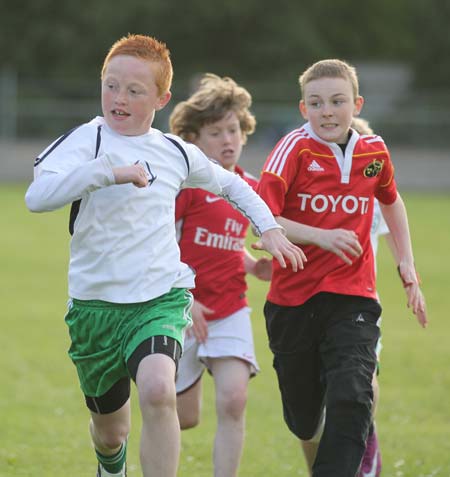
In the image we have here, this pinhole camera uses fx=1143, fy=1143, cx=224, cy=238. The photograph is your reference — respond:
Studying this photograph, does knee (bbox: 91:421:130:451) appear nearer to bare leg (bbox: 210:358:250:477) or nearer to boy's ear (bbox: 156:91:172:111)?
bare leg (bbox: 210:358:250:477)

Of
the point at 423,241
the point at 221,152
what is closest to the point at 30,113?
the point at 423,241

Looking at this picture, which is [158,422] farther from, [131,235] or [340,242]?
[340,242]

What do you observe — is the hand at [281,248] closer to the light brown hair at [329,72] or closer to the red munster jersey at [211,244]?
the light brown hair at [329,72]

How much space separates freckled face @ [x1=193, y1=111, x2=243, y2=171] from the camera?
663cm

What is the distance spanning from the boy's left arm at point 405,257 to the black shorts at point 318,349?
0.21 meters

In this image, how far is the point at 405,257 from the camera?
5.95m

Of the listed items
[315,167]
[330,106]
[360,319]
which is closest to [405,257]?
[360,319]

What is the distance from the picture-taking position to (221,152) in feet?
21.8

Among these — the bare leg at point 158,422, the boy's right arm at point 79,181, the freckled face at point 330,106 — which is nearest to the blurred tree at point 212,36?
the freckled face at point 330,106

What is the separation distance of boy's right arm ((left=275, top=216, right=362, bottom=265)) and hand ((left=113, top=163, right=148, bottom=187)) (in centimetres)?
96

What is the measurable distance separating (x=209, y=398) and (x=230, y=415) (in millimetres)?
3495

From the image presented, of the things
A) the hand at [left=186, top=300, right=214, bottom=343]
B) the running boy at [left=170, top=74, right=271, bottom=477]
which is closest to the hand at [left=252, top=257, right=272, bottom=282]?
the running boy at [left=170, top=74, right=271, bottom=477]

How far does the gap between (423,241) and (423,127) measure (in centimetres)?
1942

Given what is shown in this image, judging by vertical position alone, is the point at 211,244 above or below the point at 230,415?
above
